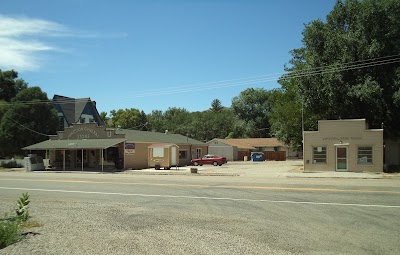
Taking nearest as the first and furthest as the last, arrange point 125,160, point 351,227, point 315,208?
point 351,227
point 315,208
point 125,160

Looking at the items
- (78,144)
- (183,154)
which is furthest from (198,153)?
(78,144)

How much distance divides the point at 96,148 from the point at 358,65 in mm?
26442

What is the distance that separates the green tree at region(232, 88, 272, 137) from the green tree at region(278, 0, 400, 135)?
58114mm

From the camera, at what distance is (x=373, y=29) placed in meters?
34.7

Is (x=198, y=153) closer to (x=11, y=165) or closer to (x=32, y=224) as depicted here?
(x=11, y=165)

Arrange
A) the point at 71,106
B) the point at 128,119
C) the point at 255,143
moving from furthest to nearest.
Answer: the point at 128,119 → the point at 255,143 → the point at 71,106

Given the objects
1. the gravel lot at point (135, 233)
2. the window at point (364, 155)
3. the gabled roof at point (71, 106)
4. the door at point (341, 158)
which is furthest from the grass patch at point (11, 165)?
the gravel lot at point (135, 233)

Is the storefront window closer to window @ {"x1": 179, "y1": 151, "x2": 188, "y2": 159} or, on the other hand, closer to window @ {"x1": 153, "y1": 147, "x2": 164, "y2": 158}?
window @ {"x1": 179, "y1": 151, "x2": 188, "y2": 159}

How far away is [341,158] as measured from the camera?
33188 millimetres

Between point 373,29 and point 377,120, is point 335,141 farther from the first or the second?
point 373,29

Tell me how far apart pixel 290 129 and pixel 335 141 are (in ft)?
60.6

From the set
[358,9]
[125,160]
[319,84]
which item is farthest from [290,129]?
[125,160]

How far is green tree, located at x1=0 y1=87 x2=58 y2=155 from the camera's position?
1992 inches

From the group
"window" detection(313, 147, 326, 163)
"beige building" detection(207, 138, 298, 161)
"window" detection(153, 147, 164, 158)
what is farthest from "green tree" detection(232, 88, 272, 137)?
"window" detection(313, 147, 326, 163)
